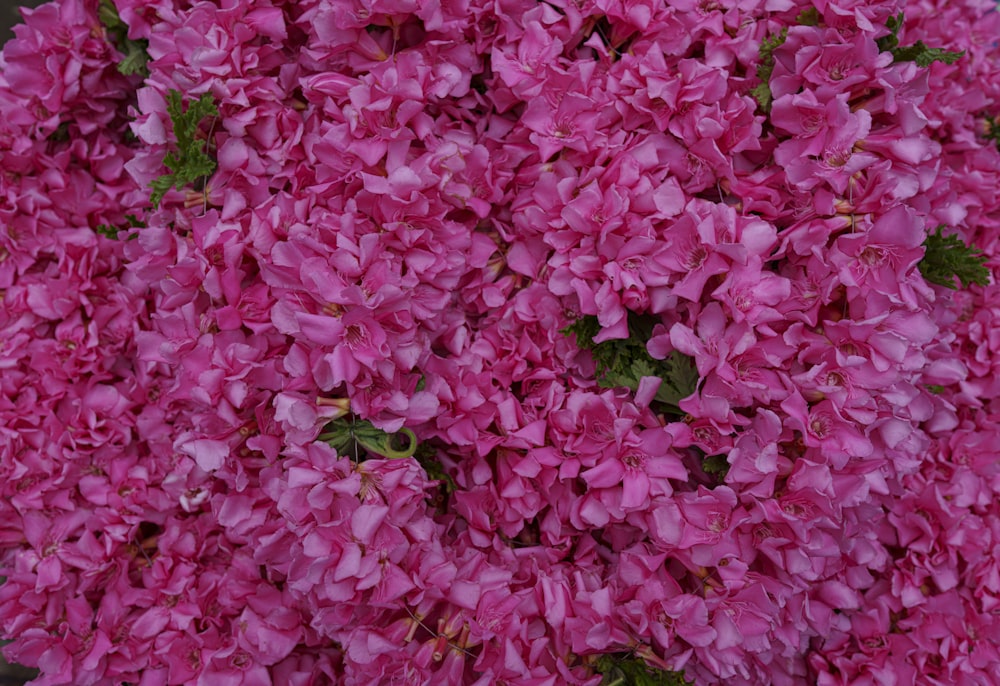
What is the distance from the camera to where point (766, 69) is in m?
1.19

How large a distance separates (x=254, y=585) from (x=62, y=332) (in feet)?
1.86

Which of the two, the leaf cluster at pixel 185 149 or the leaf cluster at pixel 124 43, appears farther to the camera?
the leaf cluster at pixel 124 43

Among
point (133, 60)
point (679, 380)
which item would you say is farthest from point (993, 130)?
point (133, 60)

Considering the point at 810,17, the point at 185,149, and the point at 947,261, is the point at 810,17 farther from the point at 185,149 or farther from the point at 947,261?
the point at 185,149

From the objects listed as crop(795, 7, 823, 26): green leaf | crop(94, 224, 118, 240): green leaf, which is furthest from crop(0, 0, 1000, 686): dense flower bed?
crop(94, 224, 118, 240): green leaf

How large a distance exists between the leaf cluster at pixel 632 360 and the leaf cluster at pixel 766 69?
1.21ft

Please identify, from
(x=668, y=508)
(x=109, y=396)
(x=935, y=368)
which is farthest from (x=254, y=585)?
(x=935, y=368)

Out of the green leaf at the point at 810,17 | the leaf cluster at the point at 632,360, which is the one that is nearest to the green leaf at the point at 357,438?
the leaf cluster at the point at 632,360

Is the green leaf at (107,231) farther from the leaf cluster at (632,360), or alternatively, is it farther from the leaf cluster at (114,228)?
the leaf cluster at (632,360)

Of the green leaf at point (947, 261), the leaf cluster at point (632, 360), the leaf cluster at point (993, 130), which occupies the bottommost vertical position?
the leaf cluster at point (632, 360)

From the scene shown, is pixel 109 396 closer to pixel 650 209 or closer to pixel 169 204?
pixel 169 204

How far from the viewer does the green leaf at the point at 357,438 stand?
1.12 m

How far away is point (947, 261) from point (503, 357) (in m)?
0.76

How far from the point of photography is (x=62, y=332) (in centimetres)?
138
